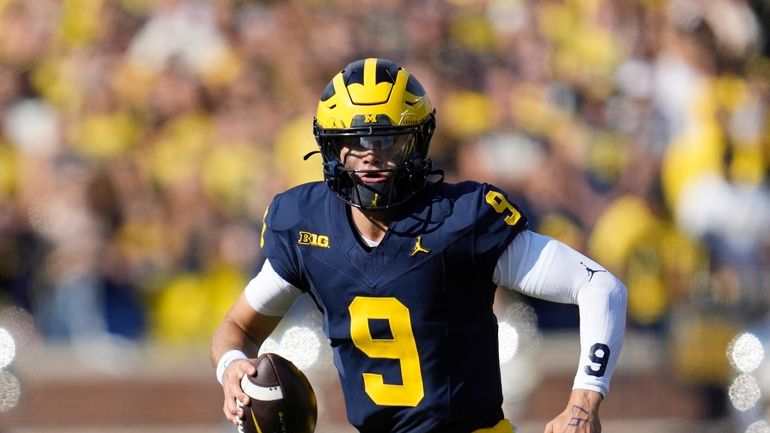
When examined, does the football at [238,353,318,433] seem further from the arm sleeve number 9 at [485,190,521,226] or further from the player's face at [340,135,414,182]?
the arm sleeve number 9 at [485,190,521,226]

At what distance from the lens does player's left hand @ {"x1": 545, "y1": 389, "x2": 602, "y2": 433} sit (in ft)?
12.4

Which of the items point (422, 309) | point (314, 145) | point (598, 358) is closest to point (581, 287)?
point (598, 358)

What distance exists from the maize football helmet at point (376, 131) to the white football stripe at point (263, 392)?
580 millimetres

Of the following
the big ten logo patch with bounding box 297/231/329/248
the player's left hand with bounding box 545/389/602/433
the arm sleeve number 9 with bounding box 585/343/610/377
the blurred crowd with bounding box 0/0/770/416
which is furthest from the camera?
the blurred crowd with bounding box 0/0/770/416

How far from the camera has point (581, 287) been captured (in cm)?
405

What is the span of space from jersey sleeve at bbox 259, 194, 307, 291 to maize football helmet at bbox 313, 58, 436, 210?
0.74 ft

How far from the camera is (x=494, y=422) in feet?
13.5

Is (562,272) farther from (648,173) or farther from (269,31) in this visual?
(269,31)

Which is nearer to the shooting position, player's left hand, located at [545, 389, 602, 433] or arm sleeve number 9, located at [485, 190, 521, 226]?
player's left hand, located at [545, 389, 602, 433]

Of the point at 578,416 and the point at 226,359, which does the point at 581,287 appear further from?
the point at 226,359

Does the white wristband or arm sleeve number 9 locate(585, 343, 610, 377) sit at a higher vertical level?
arm sleeve number 9 locate(585, 343, 610, 377)

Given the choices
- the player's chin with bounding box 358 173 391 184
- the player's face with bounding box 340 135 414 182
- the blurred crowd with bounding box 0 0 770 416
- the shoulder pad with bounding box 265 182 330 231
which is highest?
the player's face with bounding box 340 135 414 182

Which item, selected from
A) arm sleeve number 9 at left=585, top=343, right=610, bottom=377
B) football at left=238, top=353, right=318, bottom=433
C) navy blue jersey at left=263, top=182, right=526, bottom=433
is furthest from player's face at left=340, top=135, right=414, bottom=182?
arm sleeve number 9 at left=585, top=343, right=610, bottom=377

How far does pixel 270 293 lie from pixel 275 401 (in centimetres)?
47
